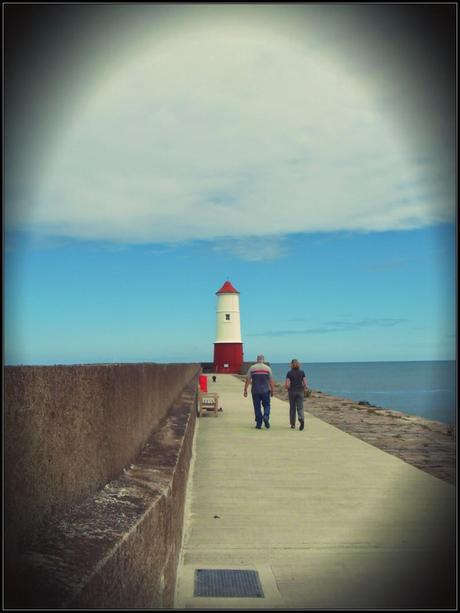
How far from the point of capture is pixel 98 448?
3105mm

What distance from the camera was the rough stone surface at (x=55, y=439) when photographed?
2004mm

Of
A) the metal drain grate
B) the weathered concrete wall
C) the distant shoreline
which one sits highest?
the weathered concrete wall

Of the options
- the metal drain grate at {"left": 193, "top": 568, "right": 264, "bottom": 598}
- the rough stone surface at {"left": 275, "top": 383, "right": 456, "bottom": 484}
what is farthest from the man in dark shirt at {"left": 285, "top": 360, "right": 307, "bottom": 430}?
the metal drain grate at {"left": 193, "top": 568, "right": 264, "bottom": 598}

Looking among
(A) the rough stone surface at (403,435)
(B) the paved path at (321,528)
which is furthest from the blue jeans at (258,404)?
(B) the paved path at (321,528)

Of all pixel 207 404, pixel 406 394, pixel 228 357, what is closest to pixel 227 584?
pixel 207 404

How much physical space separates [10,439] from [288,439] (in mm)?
9260

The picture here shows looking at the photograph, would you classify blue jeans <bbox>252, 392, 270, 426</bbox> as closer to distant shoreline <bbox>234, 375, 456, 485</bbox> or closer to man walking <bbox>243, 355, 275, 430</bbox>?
man walking <bbox>243, 355, 275, 430</bbox>

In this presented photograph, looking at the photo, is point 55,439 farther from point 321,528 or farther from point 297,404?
point 297,404

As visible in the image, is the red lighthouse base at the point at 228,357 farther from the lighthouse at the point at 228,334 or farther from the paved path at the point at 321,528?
the paved path at the point at 321,528

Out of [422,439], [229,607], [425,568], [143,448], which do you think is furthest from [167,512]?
[422,439]

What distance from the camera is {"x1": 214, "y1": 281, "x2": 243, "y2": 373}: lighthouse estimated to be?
162ft

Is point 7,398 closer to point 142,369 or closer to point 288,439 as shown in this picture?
point 142,369

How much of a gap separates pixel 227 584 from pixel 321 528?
1.50 meters

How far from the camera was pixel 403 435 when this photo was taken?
12.3 meters
